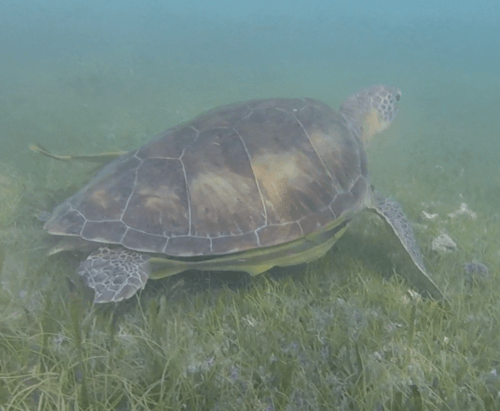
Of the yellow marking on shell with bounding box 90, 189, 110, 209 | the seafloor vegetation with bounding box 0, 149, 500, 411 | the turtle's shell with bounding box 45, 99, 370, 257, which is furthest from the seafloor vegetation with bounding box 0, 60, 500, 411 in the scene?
the yellow marking on shell with bounding box 90, 189, 110, 209

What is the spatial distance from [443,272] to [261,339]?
2.17 metres

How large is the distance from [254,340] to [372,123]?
13.8ft

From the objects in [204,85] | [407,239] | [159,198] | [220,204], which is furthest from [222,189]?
[204,85]

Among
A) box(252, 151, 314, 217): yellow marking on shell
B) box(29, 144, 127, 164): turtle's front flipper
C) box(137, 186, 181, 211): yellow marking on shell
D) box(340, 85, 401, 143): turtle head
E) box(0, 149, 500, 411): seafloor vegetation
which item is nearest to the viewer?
box(0, 149, 500, 411): seafloor vegetation

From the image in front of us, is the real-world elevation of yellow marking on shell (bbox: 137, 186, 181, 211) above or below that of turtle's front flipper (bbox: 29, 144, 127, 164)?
above

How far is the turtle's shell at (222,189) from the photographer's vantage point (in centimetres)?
300

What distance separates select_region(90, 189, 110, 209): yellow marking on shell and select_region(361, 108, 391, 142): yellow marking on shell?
363cm

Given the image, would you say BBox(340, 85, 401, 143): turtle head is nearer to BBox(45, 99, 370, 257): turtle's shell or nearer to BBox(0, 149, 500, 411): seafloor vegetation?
BBox(45, 99, 370, 257): turtle's shell

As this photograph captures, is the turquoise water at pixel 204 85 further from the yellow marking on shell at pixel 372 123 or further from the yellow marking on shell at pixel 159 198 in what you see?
the yellow marking on shell at pixel 159 198

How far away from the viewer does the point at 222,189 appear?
10.5ft

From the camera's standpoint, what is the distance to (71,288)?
289 cm

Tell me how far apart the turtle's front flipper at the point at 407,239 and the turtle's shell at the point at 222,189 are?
29 centimetres

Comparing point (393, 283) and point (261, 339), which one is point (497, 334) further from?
point (261, 339)

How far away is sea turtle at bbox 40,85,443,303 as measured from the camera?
9.66ft
